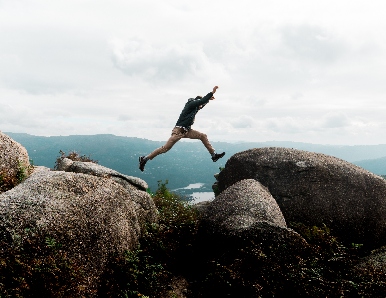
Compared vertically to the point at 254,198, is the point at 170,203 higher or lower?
lower

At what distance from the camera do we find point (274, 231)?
902 cm

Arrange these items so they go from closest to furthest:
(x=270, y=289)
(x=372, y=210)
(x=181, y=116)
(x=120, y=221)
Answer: (x=270, y=289) → (x=120, y=221) → (x=372, y=210) → (x=181, y=116)

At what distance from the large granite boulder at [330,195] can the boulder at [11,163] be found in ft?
31.1

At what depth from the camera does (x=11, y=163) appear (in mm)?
10234

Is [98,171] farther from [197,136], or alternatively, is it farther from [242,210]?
[242,210]

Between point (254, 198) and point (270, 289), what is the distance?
3.79 m

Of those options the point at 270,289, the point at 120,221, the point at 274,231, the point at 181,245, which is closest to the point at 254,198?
the point at 274,231

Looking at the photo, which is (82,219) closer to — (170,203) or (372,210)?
(170,203)

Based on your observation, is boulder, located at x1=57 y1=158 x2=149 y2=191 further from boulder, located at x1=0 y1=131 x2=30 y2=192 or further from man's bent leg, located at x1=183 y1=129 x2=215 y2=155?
man's bent leg, located at x1=183 y1=129 x2=215 y2=155

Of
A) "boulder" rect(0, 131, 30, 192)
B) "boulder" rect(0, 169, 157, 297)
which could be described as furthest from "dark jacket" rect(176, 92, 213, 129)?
"boulder" rect(0, 131, 30, 192)

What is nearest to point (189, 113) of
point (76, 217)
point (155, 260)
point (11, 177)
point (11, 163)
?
point (155, 260)

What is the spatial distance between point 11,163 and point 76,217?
167 inches

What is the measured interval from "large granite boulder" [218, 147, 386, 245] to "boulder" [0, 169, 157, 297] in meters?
6.94

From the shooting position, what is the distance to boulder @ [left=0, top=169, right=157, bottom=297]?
6926 millimetres
